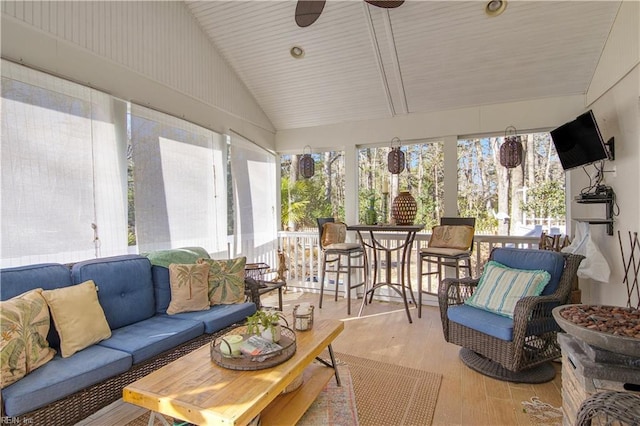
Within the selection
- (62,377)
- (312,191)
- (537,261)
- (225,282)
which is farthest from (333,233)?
(62,377)

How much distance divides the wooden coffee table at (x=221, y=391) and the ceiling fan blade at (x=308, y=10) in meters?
2.72

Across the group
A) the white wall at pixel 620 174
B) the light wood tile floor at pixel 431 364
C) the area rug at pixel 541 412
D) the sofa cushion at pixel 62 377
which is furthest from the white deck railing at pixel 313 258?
the sofa cushion at pixel 62 377

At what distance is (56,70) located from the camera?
2553 millimetres

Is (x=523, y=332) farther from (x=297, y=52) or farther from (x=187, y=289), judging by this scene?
(x=297, y=52)

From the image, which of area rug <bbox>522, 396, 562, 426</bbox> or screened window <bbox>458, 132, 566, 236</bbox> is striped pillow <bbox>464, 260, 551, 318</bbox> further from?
screened window <bbox>458, 132, 566, 236</bbox>

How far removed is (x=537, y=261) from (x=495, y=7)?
2399 mm

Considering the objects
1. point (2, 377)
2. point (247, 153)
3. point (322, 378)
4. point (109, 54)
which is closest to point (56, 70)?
point (109, 54)

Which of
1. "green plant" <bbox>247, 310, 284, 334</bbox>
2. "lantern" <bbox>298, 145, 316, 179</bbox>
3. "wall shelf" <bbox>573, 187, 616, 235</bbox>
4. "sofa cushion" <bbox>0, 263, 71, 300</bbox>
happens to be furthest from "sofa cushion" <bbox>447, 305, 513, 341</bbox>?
"lantern" <bbox>298, 145, 316, 179</bbox>

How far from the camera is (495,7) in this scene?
315 cm

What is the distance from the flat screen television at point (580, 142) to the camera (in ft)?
9.73

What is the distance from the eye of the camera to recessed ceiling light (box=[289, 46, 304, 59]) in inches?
158

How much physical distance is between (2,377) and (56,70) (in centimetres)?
217

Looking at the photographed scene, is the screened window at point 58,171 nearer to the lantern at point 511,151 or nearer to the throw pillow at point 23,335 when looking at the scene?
the throw pillow at point 23,335

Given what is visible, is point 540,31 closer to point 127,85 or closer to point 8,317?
point 127,85
